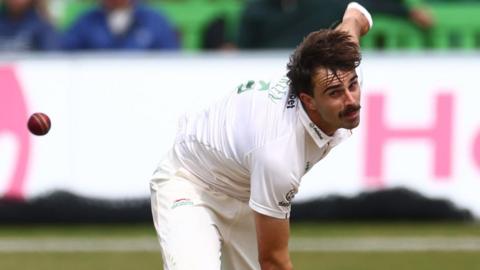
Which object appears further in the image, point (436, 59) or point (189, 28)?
point (189, 28)

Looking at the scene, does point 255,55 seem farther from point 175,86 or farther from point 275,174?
Result: point 275,174

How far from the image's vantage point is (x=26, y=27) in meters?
12.6

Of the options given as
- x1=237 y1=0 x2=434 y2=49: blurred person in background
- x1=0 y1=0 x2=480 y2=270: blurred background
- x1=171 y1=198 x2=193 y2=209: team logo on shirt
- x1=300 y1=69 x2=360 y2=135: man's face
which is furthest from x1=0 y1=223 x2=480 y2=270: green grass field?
x1=300 y1=69 x2=360 y2=135: man's face

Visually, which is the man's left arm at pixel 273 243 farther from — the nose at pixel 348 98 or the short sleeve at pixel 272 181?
the nose at pixel 348 98

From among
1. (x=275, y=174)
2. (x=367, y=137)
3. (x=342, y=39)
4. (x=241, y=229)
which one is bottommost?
A: (x=367, y=137)

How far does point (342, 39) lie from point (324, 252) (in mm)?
4632

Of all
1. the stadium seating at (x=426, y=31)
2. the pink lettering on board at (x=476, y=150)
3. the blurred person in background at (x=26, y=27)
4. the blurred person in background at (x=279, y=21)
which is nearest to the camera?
the pink lettering on board at (x=476, y=150)

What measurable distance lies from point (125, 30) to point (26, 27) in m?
1.06

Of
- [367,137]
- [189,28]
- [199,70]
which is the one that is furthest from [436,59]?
[189,28]

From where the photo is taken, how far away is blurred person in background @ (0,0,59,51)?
41.0 feet

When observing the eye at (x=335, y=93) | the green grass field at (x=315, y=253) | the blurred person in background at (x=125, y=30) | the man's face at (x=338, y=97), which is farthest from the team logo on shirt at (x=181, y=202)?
Answer: the blurred person in background at (x=125, y=30)

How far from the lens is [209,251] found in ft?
20.7

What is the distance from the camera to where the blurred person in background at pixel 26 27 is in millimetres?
12484

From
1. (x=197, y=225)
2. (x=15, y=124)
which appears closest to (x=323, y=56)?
(x=197, y=225)
